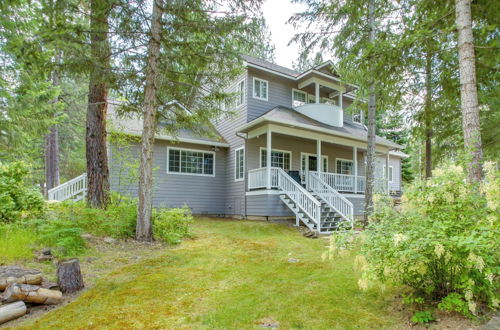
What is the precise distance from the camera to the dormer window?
14.1 meters

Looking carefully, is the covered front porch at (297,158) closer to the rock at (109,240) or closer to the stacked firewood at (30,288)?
the rock at (109,240)

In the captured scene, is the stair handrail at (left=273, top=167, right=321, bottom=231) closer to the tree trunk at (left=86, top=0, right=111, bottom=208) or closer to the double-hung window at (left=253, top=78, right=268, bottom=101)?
the double-hung window at (left=253, top=78, right=268, bottom=101)

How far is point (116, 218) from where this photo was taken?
669 centimetres

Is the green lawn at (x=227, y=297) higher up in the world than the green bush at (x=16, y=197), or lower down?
lower down

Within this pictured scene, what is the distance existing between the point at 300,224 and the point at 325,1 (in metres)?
6.89

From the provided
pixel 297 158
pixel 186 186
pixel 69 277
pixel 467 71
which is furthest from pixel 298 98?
pixel 69 277

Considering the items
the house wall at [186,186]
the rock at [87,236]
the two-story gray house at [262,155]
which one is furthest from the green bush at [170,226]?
the house wall at [186,186]

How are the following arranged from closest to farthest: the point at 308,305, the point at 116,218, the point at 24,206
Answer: the point at 308,305, the point at 24,206, the point at 116,218

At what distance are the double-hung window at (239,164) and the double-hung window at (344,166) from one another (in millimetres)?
5668

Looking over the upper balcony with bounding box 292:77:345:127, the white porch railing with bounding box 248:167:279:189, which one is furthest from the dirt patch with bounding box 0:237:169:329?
the upper balcony with bounding box 292:77:345:127

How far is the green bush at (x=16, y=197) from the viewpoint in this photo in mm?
5723

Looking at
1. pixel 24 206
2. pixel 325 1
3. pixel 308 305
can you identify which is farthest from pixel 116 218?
pixel 325 1

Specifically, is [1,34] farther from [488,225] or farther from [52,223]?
[488,225]

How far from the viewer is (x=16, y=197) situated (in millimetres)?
6008
